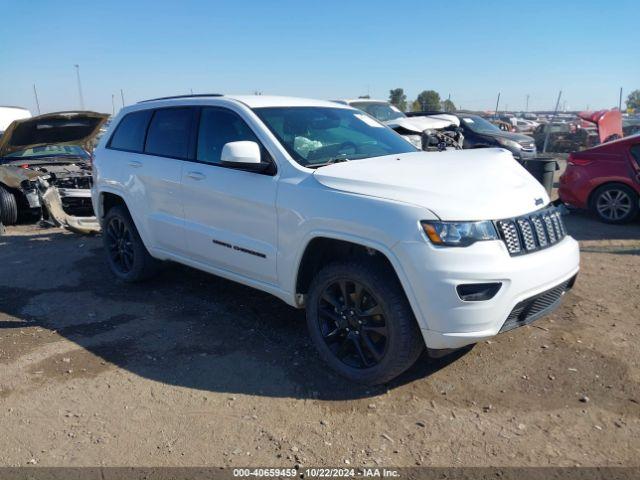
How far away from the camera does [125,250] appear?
5684 mm

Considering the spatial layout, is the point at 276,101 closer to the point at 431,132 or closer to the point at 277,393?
the point at 277,393

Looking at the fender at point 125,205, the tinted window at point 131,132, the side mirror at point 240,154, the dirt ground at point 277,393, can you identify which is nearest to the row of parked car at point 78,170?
the fender at point 125,205

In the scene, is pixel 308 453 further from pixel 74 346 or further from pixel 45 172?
pixel 45 172

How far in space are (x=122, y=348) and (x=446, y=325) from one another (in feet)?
8.38

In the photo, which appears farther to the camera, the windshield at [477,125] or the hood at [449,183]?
the windshield at [477,125]

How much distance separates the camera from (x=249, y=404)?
11.1 feet

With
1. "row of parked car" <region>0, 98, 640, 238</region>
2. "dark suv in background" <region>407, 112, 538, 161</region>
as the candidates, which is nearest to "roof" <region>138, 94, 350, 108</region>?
"row of parked car" <region>0, 98, 640, 238</region>

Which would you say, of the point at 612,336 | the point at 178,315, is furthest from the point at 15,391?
the point at 612,336

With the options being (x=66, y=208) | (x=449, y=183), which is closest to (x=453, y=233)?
(x=449, y=183)

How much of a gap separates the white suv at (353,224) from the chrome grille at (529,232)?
10 millimetres

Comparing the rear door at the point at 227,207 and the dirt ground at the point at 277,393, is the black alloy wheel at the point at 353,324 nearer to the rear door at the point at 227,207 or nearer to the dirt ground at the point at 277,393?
the dirt ground at the point at 277,393

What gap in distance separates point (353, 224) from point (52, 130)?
742 cm

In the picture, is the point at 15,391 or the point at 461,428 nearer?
the point at 461,428

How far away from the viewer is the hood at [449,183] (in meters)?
3.15
